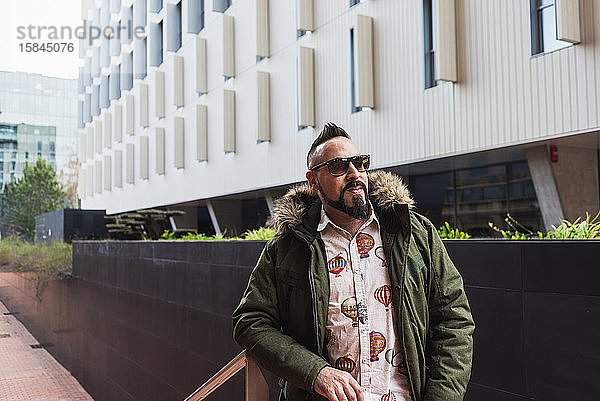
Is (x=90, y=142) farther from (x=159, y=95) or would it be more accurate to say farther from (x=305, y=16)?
(x=305, y=16)

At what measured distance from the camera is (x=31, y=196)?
4434cm

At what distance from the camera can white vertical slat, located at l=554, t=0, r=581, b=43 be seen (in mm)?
9070

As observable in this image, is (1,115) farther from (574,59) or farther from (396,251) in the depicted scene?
(396,251)

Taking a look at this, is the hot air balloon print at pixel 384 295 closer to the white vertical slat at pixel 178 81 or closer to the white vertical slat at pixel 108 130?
the white vertical slat at pixel 178 81

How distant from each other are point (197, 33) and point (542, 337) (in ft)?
67.8

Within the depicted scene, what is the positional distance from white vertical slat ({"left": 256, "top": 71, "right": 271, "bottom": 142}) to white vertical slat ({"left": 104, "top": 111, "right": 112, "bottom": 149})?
17398 mm

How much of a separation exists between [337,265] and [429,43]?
10.7 meters

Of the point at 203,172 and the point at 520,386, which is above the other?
the point at 203,172

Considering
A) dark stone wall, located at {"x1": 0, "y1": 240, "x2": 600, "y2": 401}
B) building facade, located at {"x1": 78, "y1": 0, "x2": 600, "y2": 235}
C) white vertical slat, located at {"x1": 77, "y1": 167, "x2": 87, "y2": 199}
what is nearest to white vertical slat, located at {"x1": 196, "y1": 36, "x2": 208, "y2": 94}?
building facade, located at {"x1": 78, "y1": 0, "x2": 600, "y2": 235}

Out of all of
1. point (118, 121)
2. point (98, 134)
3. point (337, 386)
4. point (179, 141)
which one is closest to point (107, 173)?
point (118, 121)

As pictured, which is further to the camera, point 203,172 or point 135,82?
point 135,82

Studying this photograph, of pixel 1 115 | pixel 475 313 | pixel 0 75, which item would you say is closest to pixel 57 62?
pixel 0 75

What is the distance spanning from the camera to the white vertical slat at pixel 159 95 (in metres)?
25.4

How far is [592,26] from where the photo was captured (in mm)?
9273
